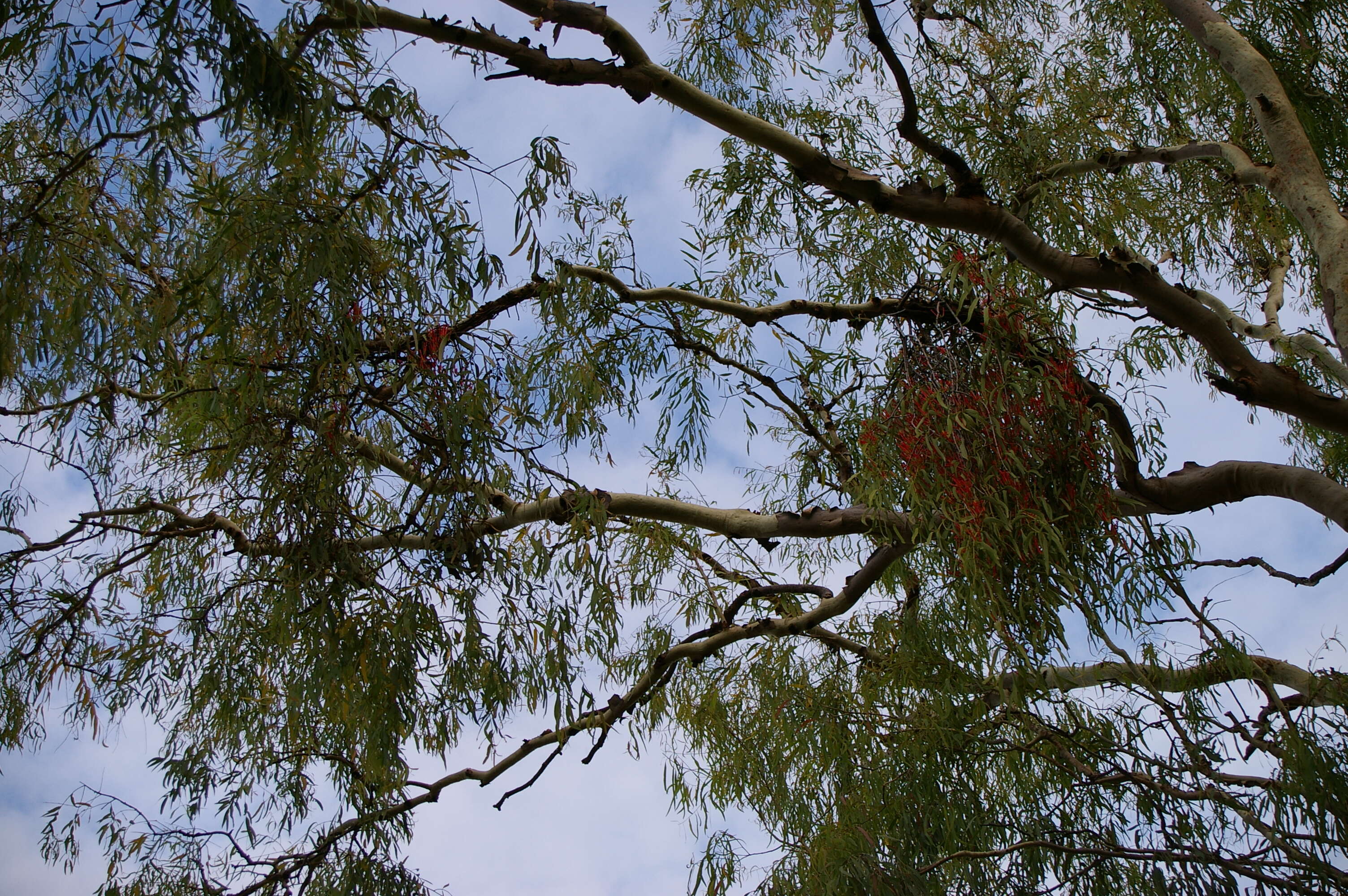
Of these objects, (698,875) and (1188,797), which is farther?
(698,875)

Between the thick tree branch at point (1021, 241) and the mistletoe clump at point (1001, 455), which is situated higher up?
the thick tree branch at point (1021, 241)

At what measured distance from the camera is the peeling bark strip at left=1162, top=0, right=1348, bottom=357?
7.49 feet

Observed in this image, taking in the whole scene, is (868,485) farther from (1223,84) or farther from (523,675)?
(1223,84)

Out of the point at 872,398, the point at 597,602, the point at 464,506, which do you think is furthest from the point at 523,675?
the point at 872,398

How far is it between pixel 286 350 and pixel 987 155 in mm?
2178

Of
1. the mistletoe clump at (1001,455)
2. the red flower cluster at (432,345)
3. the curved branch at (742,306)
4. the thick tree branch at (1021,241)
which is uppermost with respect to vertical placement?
the curved branch at (742,306)

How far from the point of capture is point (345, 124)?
1.88 metres

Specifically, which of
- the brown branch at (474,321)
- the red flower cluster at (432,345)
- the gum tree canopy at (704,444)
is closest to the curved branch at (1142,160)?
the gum tree canopy at (704,444)

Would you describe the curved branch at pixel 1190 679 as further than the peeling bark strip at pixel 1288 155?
No

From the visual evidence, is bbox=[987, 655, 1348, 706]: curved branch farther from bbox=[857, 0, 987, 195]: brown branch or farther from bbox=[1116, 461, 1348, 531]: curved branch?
bbox=[857, 0, 987, 195]: brown branch

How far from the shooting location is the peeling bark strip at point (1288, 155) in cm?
228

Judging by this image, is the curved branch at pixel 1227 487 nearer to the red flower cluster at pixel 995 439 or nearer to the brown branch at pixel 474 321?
the red flower cluster at pixel 995 439

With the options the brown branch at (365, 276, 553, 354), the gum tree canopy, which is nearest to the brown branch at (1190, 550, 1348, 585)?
the gum tree canopy

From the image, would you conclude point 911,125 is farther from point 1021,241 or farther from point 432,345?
point 432,345
